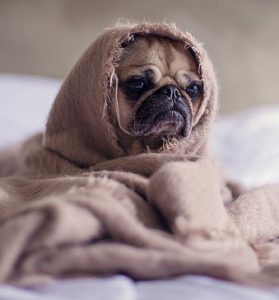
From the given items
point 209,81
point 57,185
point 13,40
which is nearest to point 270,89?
point 13,40

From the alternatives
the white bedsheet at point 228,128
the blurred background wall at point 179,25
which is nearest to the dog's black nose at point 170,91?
the white bedsheet at point 228,128

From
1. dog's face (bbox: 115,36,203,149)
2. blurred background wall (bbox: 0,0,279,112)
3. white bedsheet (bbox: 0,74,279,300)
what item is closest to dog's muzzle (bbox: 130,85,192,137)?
dog's face (bbox: 115,36,203,149)

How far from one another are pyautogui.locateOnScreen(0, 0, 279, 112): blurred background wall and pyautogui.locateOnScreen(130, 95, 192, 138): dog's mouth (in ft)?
3.28

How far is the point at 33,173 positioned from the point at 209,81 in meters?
0.38

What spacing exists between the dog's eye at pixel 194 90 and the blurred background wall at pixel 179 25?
3.17 ft

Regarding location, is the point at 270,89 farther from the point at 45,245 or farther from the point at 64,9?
the point at 45,245

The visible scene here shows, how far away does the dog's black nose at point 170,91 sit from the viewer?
3.13 ft

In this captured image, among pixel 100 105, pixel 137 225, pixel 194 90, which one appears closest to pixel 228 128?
pixel 194 90

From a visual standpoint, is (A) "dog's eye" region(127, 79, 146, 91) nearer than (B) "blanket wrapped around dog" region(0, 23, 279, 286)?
No

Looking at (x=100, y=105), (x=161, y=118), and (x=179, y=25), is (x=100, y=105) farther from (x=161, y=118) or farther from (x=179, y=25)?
(x=179, y=25)

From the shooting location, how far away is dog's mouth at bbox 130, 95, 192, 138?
0.94m

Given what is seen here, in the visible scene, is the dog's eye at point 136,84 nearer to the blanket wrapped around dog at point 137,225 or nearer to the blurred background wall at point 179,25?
the blanket wrapped around dog at point 137,225

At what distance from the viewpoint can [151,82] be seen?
3.19 ft

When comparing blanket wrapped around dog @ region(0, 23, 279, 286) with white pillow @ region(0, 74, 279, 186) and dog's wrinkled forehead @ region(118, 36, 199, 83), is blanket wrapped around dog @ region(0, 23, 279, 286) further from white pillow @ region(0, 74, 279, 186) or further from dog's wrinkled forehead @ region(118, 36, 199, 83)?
white pillow @ region(0, 74, 279, 186)
